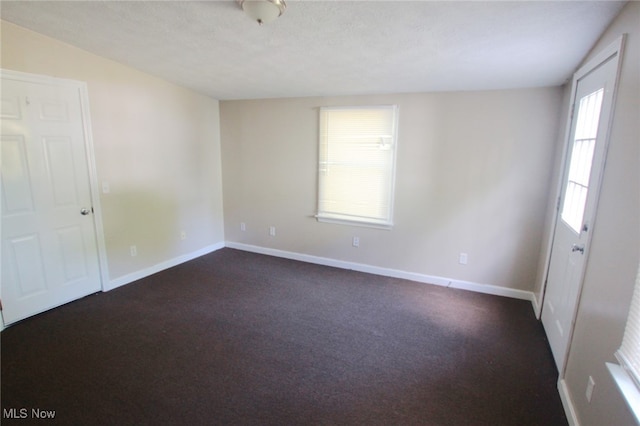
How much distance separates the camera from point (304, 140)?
4102 millimetres

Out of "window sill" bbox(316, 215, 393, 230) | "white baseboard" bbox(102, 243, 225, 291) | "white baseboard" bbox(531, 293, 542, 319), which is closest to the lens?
"white baseboard" bbox(531, 293, 542, 319)

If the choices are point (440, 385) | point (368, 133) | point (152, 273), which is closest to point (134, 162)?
point (152, 273)

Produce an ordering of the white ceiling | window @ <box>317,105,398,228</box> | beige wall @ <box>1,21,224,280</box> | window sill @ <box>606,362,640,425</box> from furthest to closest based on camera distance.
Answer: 1. window @ <box>317,105,398,228</box>
2. beige wall @ <box>1,21,224,280</box>
3. the white ceiling
4. window sill @ <box>606,362,640,425</box>

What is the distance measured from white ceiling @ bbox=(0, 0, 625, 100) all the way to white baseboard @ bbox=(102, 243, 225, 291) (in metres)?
2.33

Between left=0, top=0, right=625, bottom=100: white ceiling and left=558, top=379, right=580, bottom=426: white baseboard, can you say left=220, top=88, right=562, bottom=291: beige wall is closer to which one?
left=0, top=0, right=625, bottom=100: white ceiling

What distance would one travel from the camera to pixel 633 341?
1.18m

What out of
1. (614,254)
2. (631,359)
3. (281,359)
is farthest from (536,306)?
(281,359)

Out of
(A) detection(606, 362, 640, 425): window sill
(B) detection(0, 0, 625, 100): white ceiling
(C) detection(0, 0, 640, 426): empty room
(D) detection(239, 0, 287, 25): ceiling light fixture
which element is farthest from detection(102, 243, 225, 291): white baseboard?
(A) detection(606, 362, 640, 425): window sill

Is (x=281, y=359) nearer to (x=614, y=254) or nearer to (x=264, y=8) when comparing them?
(x=614, y=254)

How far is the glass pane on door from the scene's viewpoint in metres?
1.96

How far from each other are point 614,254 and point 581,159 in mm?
1063

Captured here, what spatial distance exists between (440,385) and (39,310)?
3.49 meters

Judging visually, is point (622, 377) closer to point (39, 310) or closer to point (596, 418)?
point (596, 418)

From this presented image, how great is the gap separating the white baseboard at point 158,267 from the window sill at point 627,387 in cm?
407
